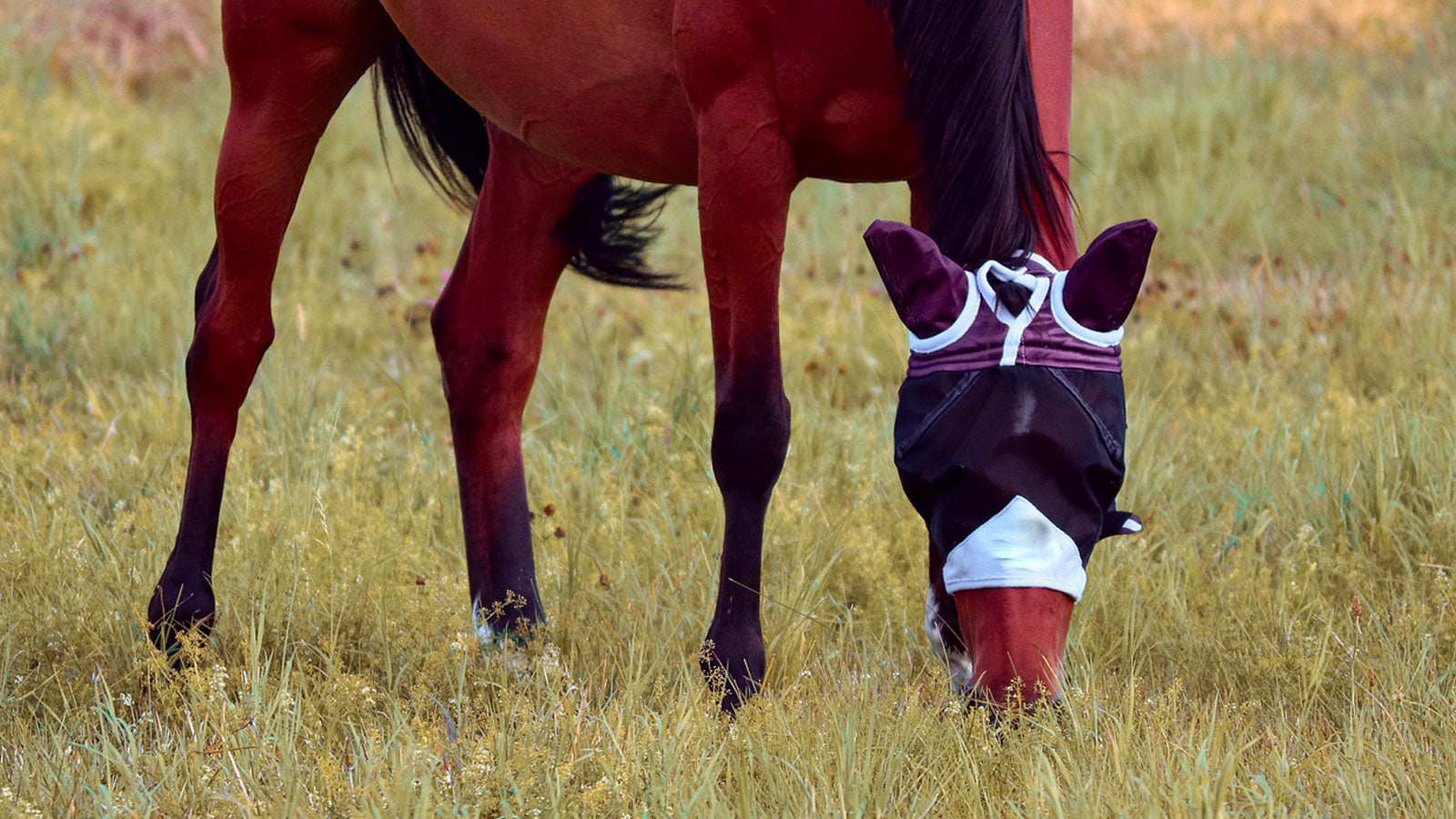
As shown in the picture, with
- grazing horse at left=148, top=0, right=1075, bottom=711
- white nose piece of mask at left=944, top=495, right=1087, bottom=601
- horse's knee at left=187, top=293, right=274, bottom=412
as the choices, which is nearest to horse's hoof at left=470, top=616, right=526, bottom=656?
grazing horse at left=148, top=0, right=1075, bottom=711

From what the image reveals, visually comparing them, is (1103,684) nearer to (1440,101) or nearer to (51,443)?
(51,443)

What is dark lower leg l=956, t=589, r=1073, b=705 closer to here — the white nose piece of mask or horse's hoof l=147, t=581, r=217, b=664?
the white nose piece of mask

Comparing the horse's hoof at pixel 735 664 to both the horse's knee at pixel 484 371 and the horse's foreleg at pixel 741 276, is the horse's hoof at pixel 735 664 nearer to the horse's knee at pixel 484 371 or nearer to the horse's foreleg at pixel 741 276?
the horse's foreleg at pixel 741 276

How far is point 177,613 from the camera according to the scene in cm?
284

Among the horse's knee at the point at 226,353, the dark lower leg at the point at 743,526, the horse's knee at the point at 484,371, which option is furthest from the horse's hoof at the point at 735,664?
the horse's knee at the point at 226,353

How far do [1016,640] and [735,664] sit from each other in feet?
1.99

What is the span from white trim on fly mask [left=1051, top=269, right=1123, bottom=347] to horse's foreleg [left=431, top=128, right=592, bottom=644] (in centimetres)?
140

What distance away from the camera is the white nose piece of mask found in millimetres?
1945

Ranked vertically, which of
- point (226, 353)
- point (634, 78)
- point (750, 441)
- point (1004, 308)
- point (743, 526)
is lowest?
point (743, 526)

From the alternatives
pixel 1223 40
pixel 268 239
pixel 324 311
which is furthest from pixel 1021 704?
pixel 1223 40

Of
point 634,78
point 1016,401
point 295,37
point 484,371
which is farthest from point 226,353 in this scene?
point 1016,401

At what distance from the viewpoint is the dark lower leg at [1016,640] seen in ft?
6.43

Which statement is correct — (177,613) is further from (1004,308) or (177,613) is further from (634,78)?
(1004,308)

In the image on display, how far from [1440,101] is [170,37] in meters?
6.63
